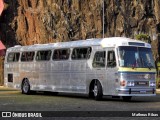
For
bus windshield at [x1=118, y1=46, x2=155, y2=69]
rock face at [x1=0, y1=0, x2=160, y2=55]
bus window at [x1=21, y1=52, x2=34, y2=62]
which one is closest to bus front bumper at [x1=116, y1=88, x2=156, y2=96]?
bus windshield at [x1=118, y1=46, x2=155, y2=69]

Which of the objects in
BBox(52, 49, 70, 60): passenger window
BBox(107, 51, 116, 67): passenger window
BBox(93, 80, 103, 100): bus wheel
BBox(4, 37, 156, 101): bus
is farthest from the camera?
BBox(52, 49, 70, 60): passenger window

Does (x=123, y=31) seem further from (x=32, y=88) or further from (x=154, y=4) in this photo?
(x=32, y=88)

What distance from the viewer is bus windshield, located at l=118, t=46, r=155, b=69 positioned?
70.2ft

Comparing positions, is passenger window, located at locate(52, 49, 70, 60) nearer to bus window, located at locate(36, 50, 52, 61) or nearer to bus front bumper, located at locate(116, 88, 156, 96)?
bus window, located at locate(36, 50, 52, 61)

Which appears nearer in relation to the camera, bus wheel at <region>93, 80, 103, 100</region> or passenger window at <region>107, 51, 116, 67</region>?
passenger window at <region>107, 51, 116, 67</region>

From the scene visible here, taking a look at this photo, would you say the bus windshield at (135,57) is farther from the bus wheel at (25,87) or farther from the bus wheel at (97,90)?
the bus wheel at (25,87)

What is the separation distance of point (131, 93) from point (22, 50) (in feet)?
33.9

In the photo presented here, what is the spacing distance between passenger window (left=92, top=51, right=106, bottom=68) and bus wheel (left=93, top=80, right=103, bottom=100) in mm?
821

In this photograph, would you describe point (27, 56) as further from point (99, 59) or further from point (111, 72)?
point (111, 72)

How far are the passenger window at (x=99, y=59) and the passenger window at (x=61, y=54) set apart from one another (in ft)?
8.39

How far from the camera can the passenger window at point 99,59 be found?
73.2 feet

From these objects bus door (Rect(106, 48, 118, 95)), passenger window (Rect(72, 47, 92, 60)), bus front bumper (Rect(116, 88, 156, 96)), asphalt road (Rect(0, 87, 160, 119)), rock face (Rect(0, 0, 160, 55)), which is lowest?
asphalt road (Rect(0, 87, 160, 119))

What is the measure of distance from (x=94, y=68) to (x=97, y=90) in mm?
1138

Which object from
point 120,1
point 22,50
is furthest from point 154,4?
point 22,50
